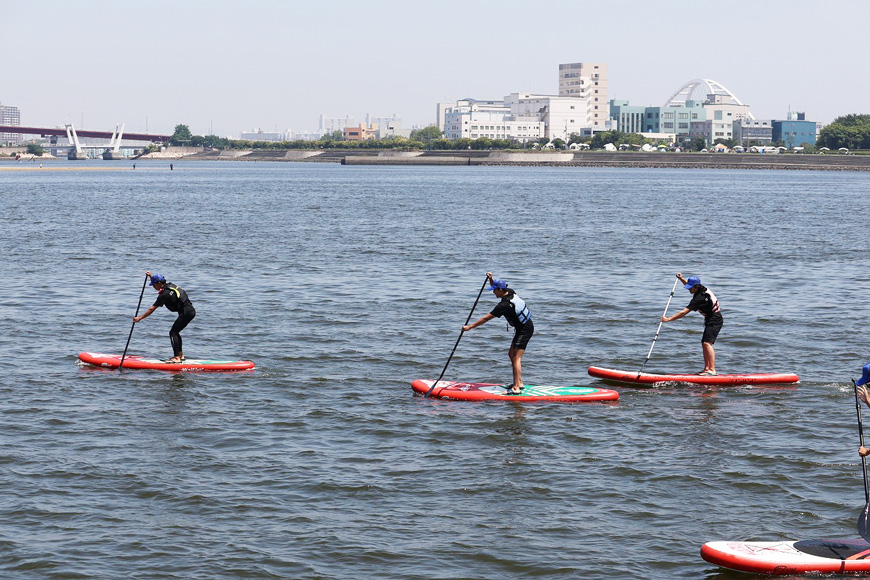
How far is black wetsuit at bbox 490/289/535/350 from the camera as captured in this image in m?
19.4

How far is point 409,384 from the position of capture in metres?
21.9

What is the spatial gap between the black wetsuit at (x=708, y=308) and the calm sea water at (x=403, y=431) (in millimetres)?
1493

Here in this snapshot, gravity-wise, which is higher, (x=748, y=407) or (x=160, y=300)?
(x=160, y=300)

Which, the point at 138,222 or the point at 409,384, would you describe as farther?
the point at 138,222

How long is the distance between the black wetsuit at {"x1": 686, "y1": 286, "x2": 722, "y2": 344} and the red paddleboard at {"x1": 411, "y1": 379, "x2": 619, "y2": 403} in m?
2.71

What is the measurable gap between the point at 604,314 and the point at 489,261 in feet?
50.7

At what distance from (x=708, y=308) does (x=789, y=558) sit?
383 inches

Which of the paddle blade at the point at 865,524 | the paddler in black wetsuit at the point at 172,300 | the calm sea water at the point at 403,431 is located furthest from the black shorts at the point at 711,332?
the paddler in black wetsuit at the point at 172,300

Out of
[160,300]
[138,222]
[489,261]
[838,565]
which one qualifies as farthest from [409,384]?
[138,222]

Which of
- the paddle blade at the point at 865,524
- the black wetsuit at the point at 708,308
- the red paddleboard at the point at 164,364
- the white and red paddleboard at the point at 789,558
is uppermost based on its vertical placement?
the black wetsuit at the point at 708,308

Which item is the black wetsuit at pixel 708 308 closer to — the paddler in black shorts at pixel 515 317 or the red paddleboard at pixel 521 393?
the red paddleboard at pixel 521 393

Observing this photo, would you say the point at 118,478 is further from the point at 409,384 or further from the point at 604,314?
the point at 604,314

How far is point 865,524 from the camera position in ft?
40.5

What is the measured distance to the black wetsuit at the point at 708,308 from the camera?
21.3m
